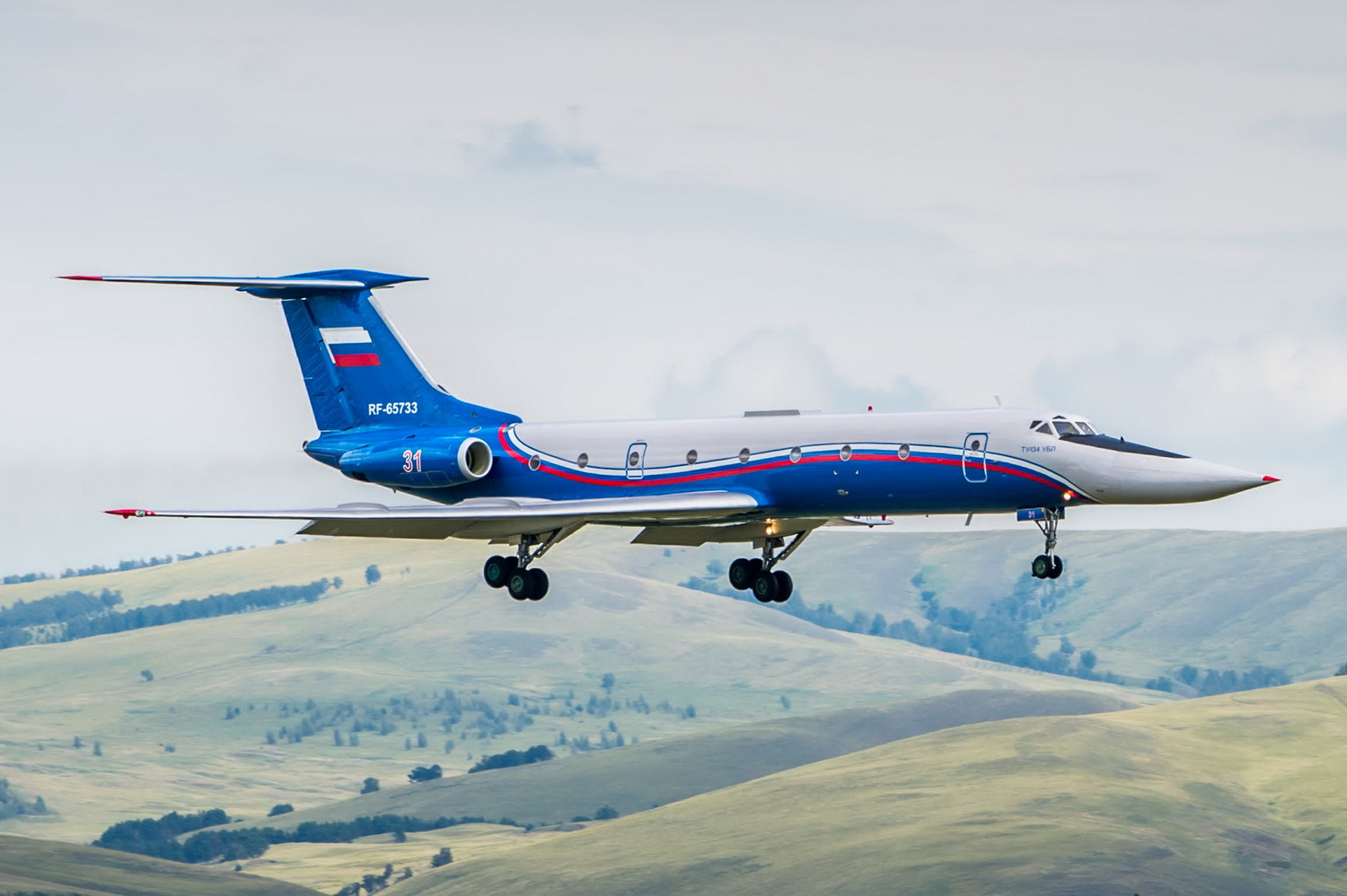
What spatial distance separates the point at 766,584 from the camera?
2174 inches

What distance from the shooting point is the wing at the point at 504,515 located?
164 ft

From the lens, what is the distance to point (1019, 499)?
48281mm

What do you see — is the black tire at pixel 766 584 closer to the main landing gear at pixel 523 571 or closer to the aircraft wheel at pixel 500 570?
the main landing gear at pixel 523 571

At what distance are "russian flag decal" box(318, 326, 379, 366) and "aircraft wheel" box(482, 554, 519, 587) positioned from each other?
323 inches

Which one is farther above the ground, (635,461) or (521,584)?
(635,461)

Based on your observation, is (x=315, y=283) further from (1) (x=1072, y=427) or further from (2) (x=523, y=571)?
(1) (x=1072, y=427)

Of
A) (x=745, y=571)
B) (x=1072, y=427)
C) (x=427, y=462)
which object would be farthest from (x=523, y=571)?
(x=1072, y=427)

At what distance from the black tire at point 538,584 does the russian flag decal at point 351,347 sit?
9205 mm

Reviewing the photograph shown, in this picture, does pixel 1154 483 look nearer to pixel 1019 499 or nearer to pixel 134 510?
pixel 1019 499

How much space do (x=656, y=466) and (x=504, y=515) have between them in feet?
14.4

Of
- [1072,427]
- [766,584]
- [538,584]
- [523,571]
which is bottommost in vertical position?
[538,584]

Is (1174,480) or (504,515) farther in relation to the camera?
(504,515)

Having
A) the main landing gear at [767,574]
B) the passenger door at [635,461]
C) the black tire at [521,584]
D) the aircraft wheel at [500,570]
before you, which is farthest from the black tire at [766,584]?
the aircraft wheel at [500,570]

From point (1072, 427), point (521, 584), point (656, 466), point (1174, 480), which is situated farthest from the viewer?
point (521, 584)
